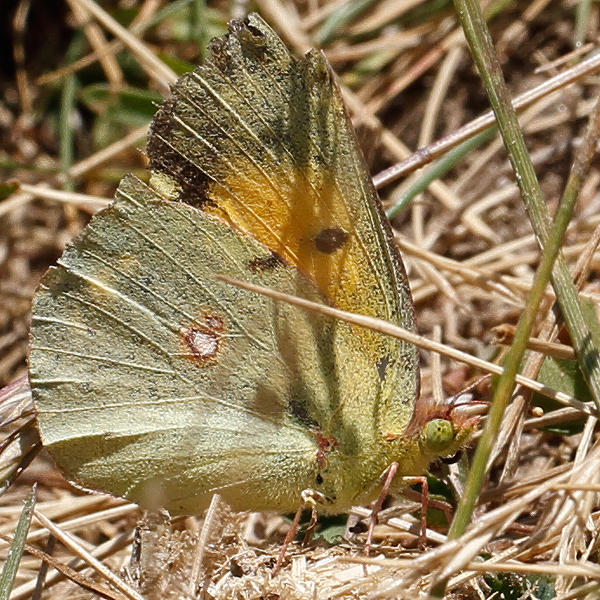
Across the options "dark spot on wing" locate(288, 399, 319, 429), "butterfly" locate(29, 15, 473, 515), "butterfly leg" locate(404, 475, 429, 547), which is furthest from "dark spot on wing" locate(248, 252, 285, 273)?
"butterfly leg" locate(404, 475, 429, 547)

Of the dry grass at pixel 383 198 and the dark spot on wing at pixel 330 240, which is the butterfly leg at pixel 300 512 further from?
the dark spot on wing at pixel 330 240

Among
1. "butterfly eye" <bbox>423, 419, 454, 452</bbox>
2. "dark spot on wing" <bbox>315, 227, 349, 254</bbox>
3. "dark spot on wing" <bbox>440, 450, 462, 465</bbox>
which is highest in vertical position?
"dark spot on wing" <bbox>315, 227, 349, 254</bbox>

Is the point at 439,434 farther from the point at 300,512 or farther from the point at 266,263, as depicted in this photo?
the point at 266,263

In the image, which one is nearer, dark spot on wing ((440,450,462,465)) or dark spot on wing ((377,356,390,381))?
dark spot on wing ((377,356,390,381))

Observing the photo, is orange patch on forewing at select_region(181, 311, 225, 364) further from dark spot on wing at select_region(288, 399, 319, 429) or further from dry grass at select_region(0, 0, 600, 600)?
dry grass at select_region(0, 0, 600, 600)

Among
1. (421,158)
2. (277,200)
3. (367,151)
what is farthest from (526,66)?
(277,200)

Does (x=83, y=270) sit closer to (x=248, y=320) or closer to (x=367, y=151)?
(x=248, y=320)
